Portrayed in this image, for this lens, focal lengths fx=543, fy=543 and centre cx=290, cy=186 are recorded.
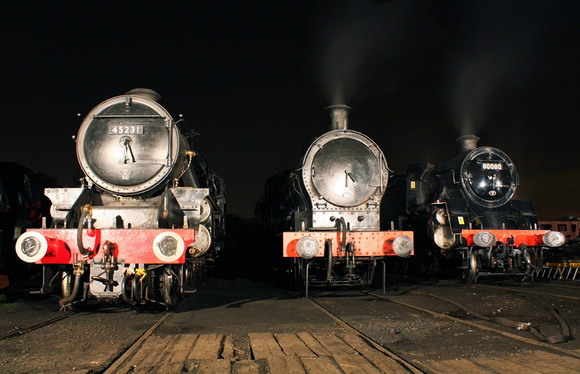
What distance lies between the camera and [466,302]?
27.1ft

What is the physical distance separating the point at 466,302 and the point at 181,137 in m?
4.92

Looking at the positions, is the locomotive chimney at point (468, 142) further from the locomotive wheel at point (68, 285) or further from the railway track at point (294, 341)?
the locomotive wheel at point (68, 285)

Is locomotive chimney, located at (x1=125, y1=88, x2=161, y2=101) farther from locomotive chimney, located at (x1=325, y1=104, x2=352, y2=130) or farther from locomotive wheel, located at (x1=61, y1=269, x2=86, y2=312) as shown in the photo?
locomotive chimney, located at (x1=325, y1=104, x2=352, y2=130)

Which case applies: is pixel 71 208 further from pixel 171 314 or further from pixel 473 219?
pixel 473 219

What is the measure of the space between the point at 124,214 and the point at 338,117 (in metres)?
4.66

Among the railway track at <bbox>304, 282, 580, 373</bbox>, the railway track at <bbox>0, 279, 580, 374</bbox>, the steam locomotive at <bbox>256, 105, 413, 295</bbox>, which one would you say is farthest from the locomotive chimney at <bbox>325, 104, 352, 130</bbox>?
the railway track at <bbox>0, 279, 580, 374</bbox>

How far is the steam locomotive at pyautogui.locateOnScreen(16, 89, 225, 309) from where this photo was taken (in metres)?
6.48

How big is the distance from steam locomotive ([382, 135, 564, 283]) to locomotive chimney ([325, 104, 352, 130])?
9.90 ft

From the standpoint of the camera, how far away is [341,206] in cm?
940

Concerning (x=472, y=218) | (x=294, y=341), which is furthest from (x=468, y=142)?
(x=294, y=341)

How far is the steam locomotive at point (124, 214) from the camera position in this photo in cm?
648

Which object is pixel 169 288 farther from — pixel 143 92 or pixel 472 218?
pixel 472 218

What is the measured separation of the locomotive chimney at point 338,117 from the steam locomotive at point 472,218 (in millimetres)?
3018

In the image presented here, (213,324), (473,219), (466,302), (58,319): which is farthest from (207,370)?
(473,219)
